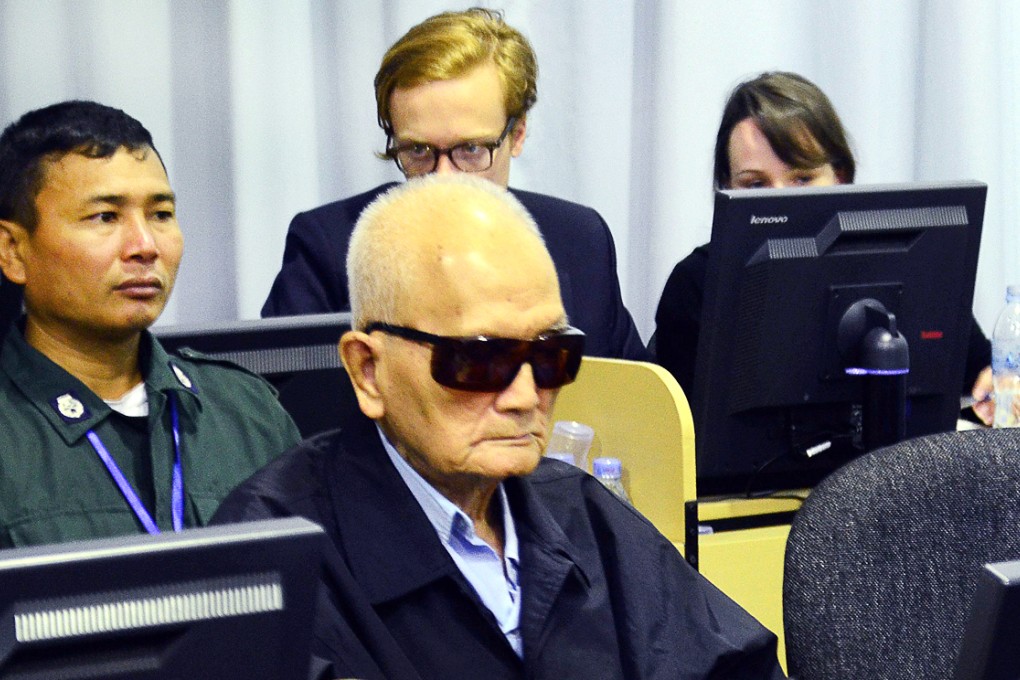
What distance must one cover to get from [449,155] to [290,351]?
0.70 meters

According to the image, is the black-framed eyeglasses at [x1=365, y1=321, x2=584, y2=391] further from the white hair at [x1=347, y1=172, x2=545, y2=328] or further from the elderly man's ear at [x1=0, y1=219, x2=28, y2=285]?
the elderly man's ear at [x1=0, y1=219, x2=28, y2=285]

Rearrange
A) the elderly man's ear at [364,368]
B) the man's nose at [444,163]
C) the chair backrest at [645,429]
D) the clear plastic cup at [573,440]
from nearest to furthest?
the elderly man's ear at [364,368], the chair backrest at [645,429], the clear plastic cup at [573,440], the man's nose at [444,163]

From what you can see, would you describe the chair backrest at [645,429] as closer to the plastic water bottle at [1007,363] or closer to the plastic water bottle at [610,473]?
the plastic water bottle at [610,473]

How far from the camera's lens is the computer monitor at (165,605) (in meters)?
0.68

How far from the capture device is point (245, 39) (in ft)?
10.2

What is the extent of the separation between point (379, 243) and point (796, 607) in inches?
22.0

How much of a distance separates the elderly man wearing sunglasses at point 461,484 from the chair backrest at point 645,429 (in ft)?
2.07


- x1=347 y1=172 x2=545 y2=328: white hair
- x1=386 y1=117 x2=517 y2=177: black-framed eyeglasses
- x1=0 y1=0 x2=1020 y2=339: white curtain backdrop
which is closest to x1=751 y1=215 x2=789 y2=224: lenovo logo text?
x1=386 y1=117 x2=517 y2=177: black-framed eyeglasses

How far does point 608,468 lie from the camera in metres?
2.19

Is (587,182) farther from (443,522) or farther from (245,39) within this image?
(443,522)

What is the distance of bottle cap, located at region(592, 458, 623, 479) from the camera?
2.19 m

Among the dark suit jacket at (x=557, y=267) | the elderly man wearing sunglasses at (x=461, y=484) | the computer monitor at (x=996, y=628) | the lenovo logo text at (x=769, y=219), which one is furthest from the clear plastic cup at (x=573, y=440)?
the computer monitor at (x=996, y=628)

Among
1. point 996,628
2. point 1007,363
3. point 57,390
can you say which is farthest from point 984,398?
point 996,628

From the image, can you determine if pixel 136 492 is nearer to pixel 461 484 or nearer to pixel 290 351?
pixel 290 351
